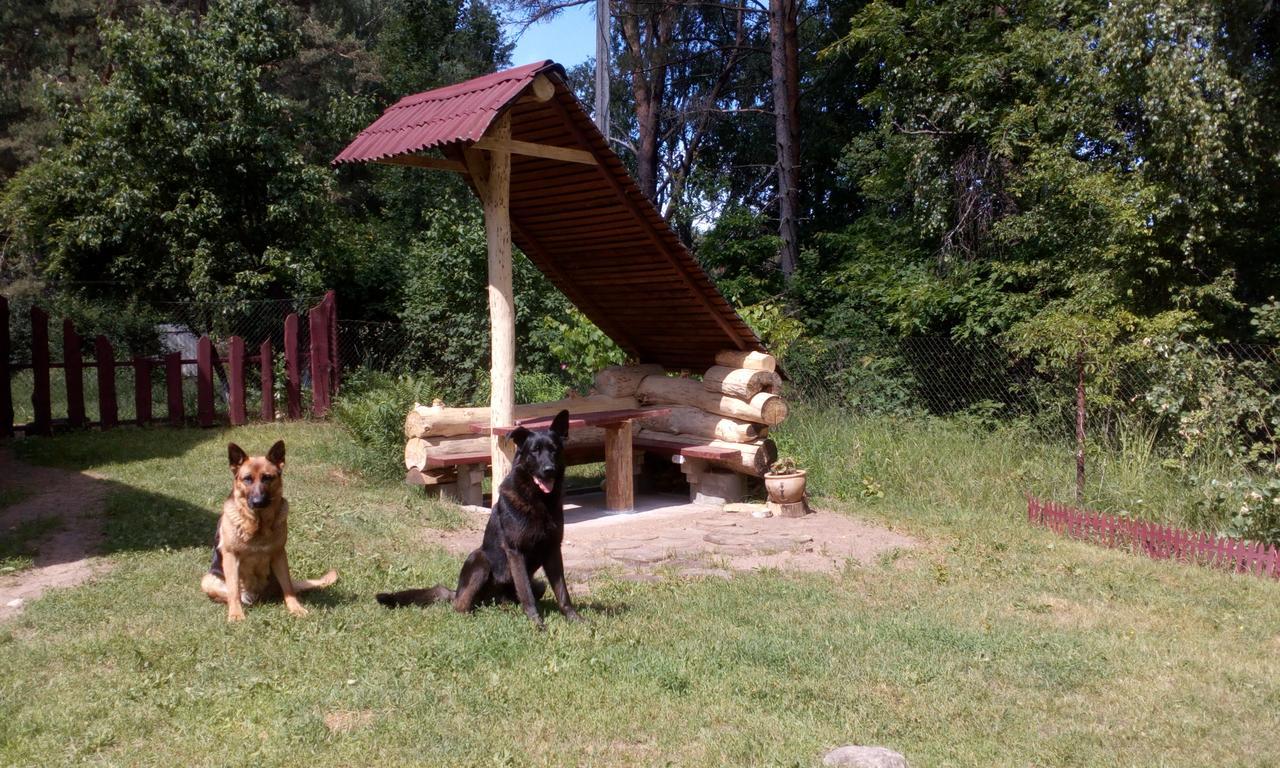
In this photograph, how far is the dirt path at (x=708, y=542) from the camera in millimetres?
7746

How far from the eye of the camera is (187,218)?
15883 mm

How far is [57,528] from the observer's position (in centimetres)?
823

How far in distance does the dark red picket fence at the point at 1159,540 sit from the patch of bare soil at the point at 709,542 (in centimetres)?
144

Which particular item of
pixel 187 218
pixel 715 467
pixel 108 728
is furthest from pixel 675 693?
pixel 187 218

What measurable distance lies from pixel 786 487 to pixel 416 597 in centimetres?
465

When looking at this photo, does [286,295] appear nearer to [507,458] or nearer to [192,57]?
[192,57]

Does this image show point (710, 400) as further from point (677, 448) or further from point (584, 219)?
point (584, 219)

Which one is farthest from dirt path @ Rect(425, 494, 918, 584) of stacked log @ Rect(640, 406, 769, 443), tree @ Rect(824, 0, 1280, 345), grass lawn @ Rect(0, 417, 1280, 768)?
tree @ Rect(824, 0, 1280, 345)

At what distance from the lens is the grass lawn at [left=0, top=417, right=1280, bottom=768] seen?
4148 mm

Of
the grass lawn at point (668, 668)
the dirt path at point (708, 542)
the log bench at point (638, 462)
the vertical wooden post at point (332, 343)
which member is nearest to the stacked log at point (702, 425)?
the log bench at point (638, 462)

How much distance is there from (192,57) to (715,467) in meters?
11.2

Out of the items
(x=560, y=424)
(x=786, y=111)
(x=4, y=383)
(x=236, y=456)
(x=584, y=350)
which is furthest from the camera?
(x=786, y=111)

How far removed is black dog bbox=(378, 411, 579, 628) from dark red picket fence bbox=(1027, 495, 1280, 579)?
500cm

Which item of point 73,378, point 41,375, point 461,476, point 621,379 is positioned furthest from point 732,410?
point 41,375
